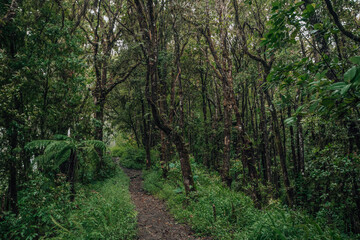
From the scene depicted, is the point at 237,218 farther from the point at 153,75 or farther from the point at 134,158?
the point at 134,158

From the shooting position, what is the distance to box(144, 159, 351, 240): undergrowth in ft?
13.8

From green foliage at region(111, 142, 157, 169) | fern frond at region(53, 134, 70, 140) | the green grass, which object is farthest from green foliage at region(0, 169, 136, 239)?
green foliage at region(111, 142, 157, 169)

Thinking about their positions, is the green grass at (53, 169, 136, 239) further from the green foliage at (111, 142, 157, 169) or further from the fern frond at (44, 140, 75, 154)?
the green foliage at (111, 142, 157, 169)

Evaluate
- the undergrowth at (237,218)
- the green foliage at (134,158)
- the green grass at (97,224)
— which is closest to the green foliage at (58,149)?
the green grass at (97,224)

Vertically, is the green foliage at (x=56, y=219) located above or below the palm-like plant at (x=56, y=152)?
below

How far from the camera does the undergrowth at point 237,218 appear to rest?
13.8ft

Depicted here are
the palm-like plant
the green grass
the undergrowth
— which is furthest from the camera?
the palm-like plant

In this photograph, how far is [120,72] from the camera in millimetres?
13961

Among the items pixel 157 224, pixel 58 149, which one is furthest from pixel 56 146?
pixel 157 224

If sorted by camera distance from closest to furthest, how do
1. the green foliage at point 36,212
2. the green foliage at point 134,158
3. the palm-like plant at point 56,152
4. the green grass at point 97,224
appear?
the green grass at point 97,224, the green foliage at point 36,212, the palm-like plant at point 56,152, the green foliage at point 134,158

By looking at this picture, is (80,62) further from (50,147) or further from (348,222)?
(348,222)

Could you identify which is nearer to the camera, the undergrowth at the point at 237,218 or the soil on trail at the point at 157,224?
the undergrowth at the point at 237,218

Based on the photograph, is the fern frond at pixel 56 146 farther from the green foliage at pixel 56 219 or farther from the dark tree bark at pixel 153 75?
the dark tree bark at pixel 153 75

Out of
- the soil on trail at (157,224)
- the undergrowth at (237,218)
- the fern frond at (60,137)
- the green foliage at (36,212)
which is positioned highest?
the fern frond at (60,137)
